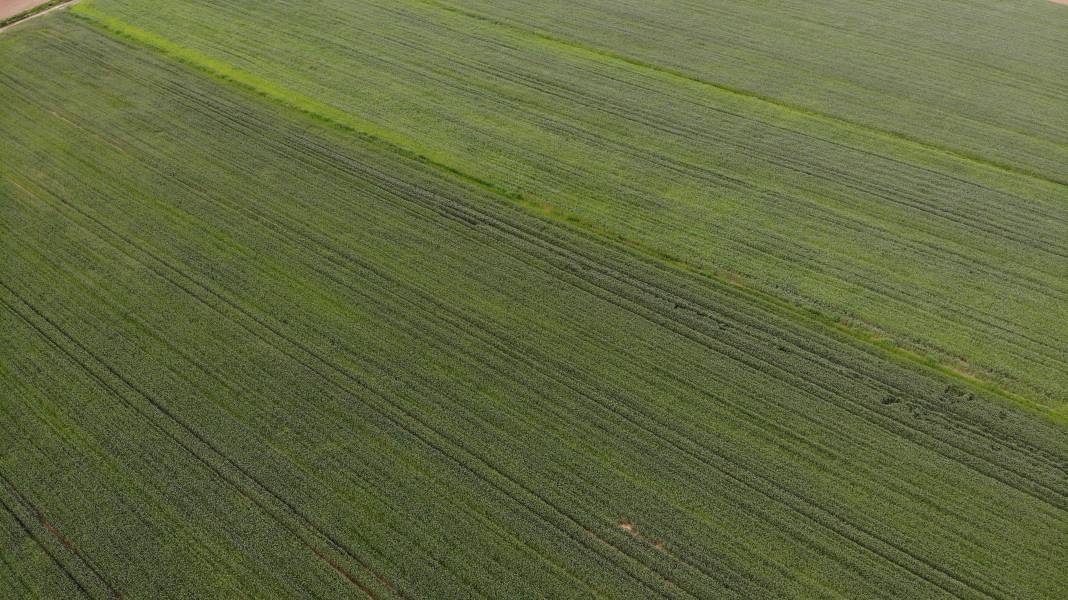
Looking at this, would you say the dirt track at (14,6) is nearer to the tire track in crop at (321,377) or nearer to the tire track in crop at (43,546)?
the tire track in crop at (321,377)

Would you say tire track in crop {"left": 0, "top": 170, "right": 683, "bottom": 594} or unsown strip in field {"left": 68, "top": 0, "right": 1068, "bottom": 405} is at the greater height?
unsown strip in field {"left": 68, "top": 0, "right": 1068, "bottom": 405}

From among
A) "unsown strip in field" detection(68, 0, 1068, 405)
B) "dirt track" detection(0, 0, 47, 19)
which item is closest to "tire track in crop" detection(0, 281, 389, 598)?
"unsown strip in field" detection(68, 0, 1068, 405)

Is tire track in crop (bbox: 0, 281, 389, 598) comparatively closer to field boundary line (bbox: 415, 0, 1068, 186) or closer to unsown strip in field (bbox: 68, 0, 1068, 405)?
unsown strip in field (bbox: 68, 0, 1068, 405)

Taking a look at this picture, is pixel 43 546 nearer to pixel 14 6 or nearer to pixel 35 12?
pixel 35 12

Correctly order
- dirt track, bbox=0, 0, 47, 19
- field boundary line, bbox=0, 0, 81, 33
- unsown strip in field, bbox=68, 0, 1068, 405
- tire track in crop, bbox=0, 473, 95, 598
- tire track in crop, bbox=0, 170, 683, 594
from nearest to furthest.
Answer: tire track in crop, bbox=0, 473, 95, 598, tire track in crop, bbox=0, 170, 683, 594, unsown strip in field, bbox=68, 0, 1068, 405, field boundary line, bbox=0, 0, 81, 33, dirt track, bbox=0, 0, 47, 19

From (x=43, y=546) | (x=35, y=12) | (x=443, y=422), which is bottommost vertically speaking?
(x=43, y=546)

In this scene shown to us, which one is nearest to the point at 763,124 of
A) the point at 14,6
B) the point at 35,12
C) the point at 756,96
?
the point at 756,96
